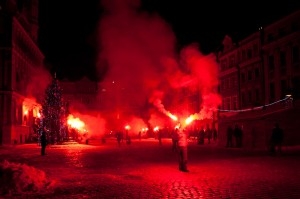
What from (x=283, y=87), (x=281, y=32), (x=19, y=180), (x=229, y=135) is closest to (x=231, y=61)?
(x=281, y=32)

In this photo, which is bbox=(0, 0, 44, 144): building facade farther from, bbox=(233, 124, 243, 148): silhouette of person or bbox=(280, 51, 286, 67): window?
bbox=(280, 51, 286, 67): window

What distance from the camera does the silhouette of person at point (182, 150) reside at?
53.3ft

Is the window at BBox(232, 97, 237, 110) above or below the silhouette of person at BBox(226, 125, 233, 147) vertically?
above

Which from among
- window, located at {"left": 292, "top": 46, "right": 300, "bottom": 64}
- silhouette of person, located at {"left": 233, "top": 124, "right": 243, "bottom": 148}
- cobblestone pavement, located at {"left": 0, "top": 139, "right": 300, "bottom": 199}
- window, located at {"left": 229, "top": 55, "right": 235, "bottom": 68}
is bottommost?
cobblestone pavement, located at {"left": 0, "top": 139, "right": 300, "bottom": 199}

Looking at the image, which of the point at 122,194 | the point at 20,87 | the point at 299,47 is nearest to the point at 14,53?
the point at 20,87

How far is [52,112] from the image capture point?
167 ft

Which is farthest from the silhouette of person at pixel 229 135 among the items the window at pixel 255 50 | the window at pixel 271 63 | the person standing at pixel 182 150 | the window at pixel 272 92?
the window at pixel 255 50

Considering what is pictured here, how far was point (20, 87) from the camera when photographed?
5769 centimetres

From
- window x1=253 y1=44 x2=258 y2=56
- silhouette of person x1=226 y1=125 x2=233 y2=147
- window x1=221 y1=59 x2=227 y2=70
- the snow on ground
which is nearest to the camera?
the snow on ground

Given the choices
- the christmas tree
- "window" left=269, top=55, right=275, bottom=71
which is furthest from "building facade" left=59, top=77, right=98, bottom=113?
"window" left=269, top=55, right=275, bottom=71

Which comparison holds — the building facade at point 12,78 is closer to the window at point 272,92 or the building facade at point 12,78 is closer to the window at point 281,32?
the window at point 272,92

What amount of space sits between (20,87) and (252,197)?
52.6 m

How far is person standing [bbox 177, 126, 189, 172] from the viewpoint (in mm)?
16250

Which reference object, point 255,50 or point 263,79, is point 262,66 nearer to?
point 263,79
